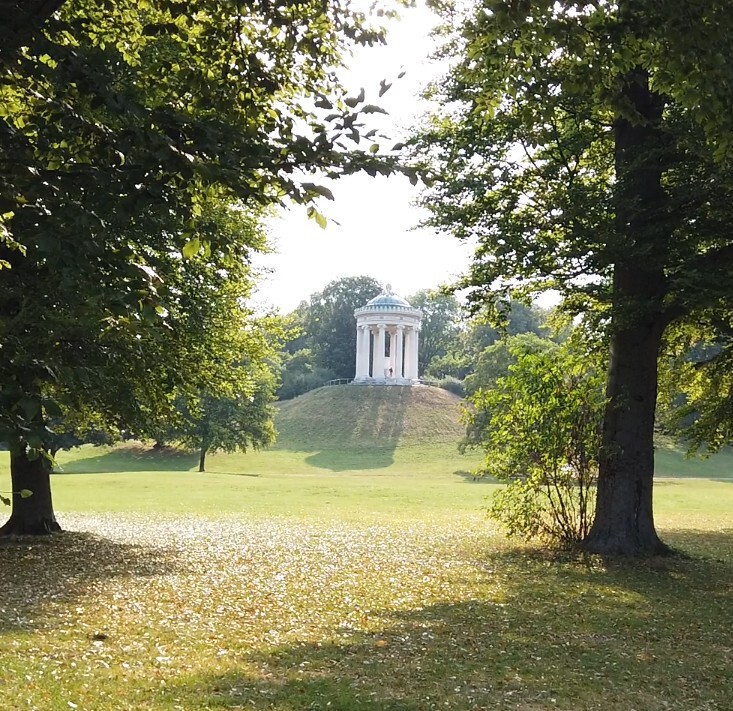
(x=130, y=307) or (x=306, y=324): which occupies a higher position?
(x=306, y=324)

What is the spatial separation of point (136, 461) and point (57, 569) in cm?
5252

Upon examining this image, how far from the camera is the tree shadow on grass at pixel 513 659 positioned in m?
6.96

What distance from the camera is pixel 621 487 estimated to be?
16.0 meters

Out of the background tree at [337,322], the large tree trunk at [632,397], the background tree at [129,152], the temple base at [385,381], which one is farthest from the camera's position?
the background tree at [337,322]

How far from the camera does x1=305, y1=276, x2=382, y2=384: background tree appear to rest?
108062 millimetres

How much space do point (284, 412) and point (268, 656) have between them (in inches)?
3060

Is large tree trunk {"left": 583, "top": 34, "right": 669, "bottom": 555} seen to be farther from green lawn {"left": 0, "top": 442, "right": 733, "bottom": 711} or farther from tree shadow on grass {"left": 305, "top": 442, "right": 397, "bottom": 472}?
tree shadow on grass {"left": 305, "top": 442, "right": 397, "bottom": 472}

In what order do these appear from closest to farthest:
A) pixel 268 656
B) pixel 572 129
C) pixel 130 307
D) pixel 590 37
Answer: pixel 130 307, pixel 590 37, pixel 268 656, pixel 572 129

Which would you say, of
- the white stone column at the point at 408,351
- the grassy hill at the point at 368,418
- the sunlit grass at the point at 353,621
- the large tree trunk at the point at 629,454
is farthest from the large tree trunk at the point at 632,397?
the white stone column at the point at 408,351

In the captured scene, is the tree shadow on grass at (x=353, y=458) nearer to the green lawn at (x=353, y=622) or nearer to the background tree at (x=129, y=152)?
the green lawn at (x=353, y=622)

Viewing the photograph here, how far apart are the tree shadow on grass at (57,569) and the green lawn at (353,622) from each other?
5 cm

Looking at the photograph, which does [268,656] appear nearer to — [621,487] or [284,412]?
[621,487]

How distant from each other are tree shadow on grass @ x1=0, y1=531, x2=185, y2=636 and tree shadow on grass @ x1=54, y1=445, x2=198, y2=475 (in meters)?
41.5

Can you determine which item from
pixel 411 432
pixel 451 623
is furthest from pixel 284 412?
pixel 451 623
